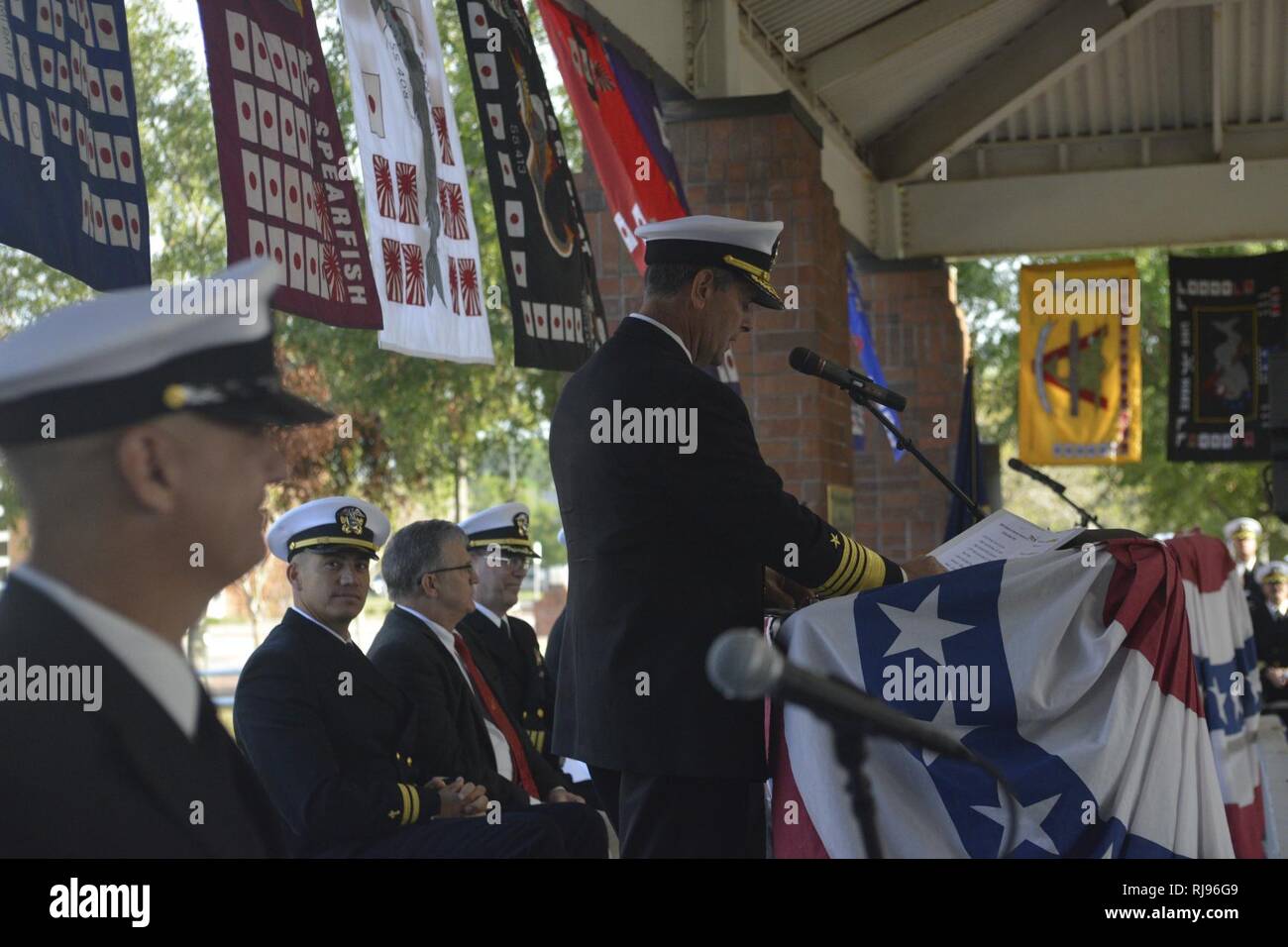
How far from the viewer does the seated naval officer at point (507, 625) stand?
5.76 meters

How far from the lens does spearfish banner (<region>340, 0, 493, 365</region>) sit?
429 centimetres

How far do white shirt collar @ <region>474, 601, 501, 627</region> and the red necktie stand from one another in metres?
0.62

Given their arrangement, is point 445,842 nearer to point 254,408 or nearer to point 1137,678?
point 1137,678

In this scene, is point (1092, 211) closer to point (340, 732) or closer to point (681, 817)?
point (340, 732)

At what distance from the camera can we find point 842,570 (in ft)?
9.52

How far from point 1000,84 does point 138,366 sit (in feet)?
32.0

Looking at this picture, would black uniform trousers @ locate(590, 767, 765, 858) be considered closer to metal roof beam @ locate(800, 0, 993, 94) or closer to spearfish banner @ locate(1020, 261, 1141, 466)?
metal roof beam @ locate(800, 0, 993, 94)

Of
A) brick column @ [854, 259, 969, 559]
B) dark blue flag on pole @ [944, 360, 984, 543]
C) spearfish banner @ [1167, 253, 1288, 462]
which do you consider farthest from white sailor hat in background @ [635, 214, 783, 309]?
spearfish banner @ [1167, 253, 1288, 462]

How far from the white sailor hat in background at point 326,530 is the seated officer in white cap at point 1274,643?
25.8ft

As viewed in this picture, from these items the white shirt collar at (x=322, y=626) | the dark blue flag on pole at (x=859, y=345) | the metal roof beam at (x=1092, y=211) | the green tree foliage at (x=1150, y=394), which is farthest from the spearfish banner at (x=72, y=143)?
the green tree foliage at (x=1150, y=394)

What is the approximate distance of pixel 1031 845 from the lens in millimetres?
3109

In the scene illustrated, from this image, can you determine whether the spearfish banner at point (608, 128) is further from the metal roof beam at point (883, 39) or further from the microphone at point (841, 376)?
the metal roof beam at point (883, 39)

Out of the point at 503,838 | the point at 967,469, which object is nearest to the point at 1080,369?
the point at 967,469

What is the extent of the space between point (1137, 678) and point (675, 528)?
1.09 m
